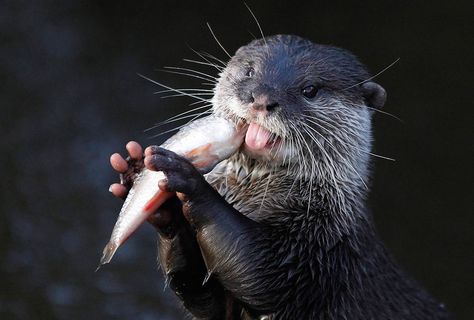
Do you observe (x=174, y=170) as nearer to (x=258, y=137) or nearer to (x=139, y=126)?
(x=258, y=137)

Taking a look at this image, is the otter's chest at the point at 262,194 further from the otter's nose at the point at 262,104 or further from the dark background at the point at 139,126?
the dark background at the point at 139,126

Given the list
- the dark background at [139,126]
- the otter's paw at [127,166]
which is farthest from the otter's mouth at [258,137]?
the dark background at [139,126]

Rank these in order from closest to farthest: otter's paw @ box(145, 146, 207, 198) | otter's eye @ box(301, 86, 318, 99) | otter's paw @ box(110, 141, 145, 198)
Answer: otter's paw @ box(145, 146, 207, 198) < otter's paw @ box(110, 141, 145, 198) < otter's eye @ box(301, 86, 318, 99)

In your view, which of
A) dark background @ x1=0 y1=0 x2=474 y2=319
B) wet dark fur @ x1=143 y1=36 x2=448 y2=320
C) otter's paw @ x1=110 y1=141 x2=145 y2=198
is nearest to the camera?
otter's paw @ x1=110 y1=141 x2=145 y2=198

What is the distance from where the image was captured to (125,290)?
5426mm

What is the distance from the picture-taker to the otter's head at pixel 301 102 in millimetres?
3213

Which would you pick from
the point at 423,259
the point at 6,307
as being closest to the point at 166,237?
the point at 6,307

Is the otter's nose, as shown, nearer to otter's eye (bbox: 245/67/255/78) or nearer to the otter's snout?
the otter's snout

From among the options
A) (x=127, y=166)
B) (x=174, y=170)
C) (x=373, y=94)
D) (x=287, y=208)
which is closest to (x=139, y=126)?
(x=373, y=94)

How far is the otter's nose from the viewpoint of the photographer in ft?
10.4

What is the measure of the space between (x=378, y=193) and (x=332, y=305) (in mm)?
2415

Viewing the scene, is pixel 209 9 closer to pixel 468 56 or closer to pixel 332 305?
pixel 468 56

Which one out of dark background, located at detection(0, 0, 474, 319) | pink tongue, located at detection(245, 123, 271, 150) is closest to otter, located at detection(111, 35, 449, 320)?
pink tongue, located at detection(245, 123, 271, 150)

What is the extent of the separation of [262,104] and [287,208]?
1.23 feet
